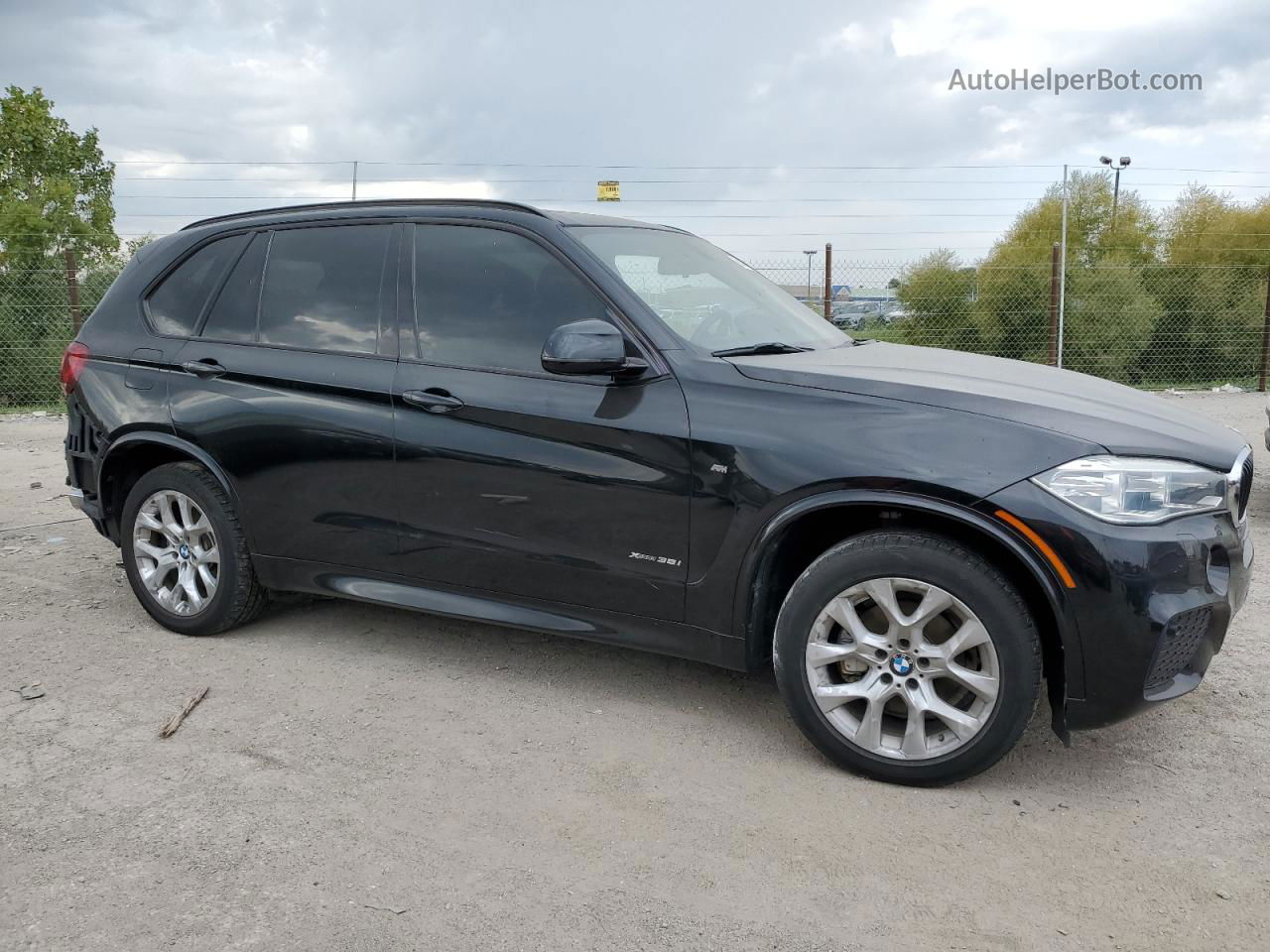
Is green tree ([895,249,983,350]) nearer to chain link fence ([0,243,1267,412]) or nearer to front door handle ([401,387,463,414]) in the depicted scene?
chain link fence ([0,243,1267,412])

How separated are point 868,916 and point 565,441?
5.75 ft

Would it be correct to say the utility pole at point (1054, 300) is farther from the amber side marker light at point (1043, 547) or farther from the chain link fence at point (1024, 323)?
the amber side marker light at point (1043, 547)

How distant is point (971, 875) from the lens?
110 inches

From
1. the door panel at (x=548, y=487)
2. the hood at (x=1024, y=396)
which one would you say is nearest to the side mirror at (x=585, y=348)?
the door panel at (x=548, y=487)

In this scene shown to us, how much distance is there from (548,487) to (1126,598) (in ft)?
5.97

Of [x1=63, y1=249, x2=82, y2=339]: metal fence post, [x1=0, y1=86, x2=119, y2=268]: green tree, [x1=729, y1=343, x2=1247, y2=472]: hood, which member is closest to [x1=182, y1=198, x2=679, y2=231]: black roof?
[x1=729, y1=343, x2=1247, y2=472]: hood

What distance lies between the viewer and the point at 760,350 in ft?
12.6

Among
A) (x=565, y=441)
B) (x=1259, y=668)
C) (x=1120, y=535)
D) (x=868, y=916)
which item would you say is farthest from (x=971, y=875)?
(x=1259, y=668)

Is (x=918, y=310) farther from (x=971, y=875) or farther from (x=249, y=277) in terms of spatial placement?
(x=971, y=875)

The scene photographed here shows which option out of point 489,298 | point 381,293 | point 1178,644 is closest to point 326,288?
point 381,293

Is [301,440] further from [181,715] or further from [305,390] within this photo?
[181,715]

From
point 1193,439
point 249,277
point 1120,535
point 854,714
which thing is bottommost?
point 854,714

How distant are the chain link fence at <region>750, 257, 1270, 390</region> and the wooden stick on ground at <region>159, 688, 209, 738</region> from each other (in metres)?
10.4

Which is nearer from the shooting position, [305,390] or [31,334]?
[305,390]
